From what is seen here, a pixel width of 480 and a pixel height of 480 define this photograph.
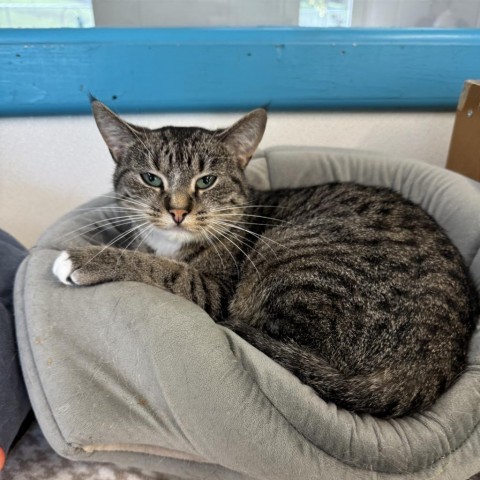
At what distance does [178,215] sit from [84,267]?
26cm

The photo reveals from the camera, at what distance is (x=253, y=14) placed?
165 cm

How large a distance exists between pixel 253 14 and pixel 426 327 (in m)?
1.30

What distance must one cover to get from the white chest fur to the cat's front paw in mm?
156

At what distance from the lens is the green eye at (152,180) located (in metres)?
1.17

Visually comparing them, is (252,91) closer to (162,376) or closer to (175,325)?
(175,325)

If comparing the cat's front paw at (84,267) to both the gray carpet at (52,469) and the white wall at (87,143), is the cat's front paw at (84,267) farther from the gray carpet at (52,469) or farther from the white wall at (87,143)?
the white wall at (87,143)

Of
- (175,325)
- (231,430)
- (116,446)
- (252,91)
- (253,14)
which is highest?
(253,14)

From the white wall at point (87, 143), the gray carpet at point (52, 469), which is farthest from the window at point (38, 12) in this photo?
the gray carpet at point (52, 469)

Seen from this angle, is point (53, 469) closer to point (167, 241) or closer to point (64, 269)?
point (64, 269)

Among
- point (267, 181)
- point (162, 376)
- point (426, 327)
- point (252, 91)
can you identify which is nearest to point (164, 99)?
point (252, 91)

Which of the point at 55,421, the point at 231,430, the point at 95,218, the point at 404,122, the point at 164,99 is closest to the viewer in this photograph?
the point at 231,430

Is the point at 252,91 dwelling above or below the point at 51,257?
above

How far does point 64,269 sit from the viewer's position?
1.05 m

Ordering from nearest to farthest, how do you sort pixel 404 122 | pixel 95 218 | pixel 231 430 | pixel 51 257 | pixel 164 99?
1. pixel 231 430
2. pixel 51 257
3. pixel 95 218
4. pixel 164 99
5. pixel 404 122
